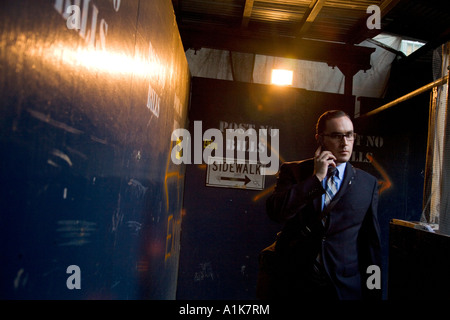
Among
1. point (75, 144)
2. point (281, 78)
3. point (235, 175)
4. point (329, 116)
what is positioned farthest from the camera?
point (281, 78)

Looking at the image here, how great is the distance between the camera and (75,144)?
3.56 feet

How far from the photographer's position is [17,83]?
765 mm

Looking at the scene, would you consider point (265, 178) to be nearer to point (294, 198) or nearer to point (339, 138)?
point (339, 138)

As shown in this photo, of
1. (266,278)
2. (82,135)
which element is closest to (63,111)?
(82,135)

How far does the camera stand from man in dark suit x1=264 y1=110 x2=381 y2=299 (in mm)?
2197

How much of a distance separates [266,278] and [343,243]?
23.7 inches

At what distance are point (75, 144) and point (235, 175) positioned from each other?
4.00 meters

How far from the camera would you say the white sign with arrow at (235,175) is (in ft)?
16.4

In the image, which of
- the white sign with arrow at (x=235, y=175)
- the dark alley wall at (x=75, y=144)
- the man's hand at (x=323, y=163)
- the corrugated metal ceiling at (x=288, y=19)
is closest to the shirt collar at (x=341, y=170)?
the man's hand at (x=323, y=163)

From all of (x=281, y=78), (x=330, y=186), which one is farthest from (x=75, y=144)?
(x=281, y=78)

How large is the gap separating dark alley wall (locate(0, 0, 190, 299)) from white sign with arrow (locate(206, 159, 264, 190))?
2.85m

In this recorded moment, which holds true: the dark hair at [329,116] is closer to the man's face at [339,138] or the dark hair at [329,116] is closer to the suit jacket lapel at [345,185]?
the man's face at [339,138]

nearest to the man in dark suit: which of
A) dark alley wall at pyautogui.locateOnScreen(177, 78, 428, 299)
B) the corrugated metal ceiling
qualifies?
the corrugated metal ceiling

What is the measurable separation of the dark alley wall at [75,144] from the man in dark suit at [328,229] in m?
1.00
